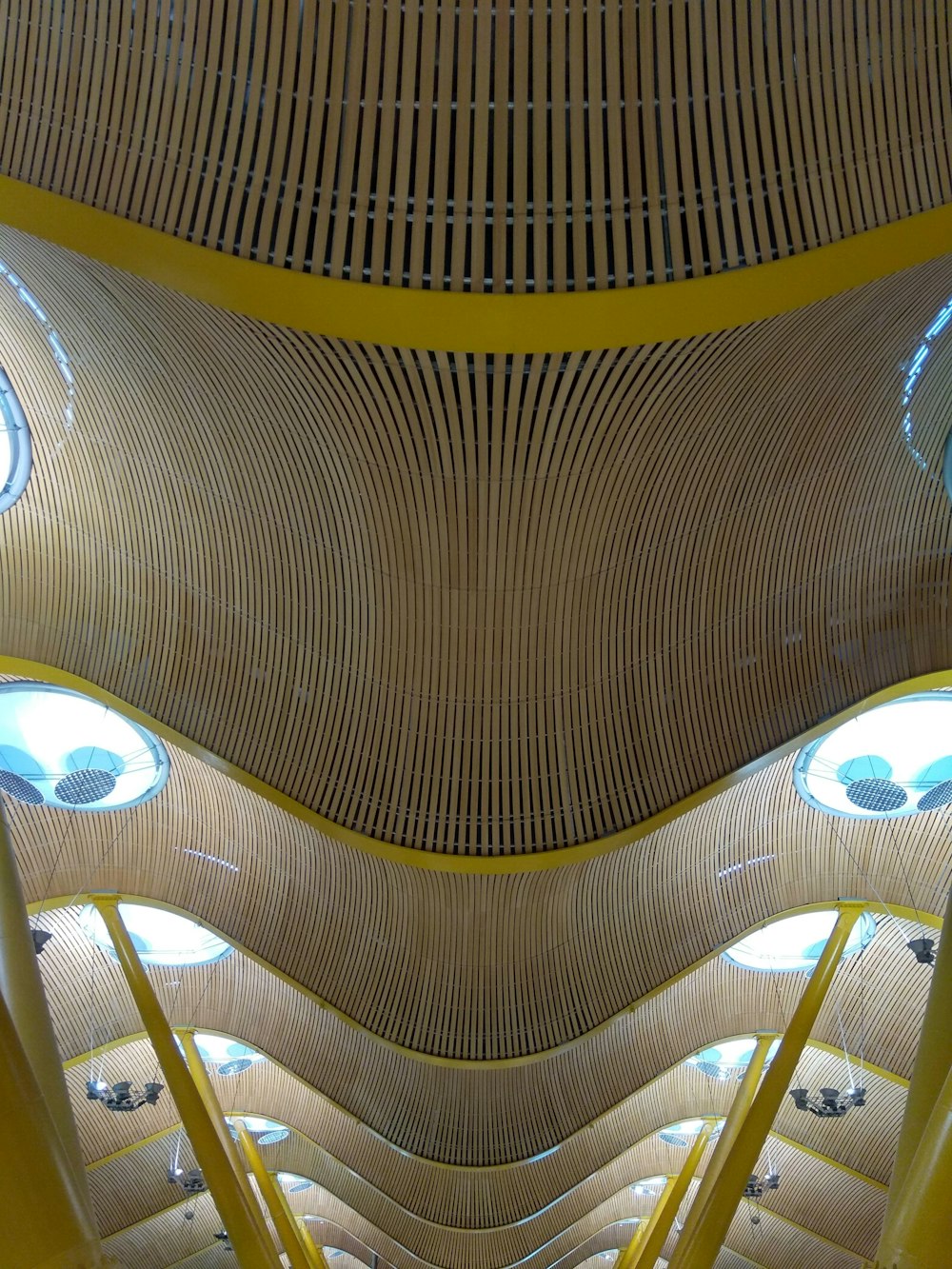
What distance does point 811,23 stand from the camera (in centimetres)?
645

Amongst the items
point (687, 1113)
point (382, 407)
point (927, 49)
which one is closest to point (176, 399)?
point (382, 407)

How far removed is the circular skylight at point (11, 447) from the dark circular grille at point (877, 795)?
11822 mm

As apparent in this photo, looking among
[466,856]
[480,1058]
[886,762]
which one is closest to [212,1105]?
[480,1058]

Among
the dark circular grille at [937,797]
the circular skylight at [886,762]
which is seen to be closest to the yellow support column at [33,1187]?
the circular skylight at [886,762]

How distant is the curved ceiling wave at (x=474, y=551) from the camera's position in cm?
880

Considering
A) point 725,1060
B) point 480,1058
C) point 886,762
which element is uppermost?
point 886,762

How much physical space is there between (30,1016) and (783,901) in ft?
38.1

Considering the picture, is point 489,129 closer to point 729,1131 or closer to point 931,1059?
point 931,1059

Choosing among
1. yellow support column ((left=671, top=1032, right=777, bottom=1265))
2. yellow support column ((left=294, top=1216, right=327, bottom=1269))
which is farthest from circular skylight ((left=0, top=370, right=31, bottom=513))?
yellow support column ((left=294, top=1216, right=327, bottom=1269))

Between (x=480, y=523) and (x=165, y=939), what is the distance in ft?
45.2

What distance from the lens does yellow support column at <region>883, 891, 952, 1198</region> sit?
8.48 metres

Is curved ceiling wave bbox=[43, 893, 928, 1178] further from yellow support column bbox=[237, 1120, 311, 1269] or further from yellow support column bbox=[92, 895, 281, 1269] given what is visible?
yellow support column bbox=[92, 895, 281, 1269]

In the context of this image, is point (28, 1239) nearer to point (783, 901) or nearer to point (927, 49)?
point (927, 49)

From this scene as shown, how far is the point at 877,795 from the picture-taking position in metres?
15.5
